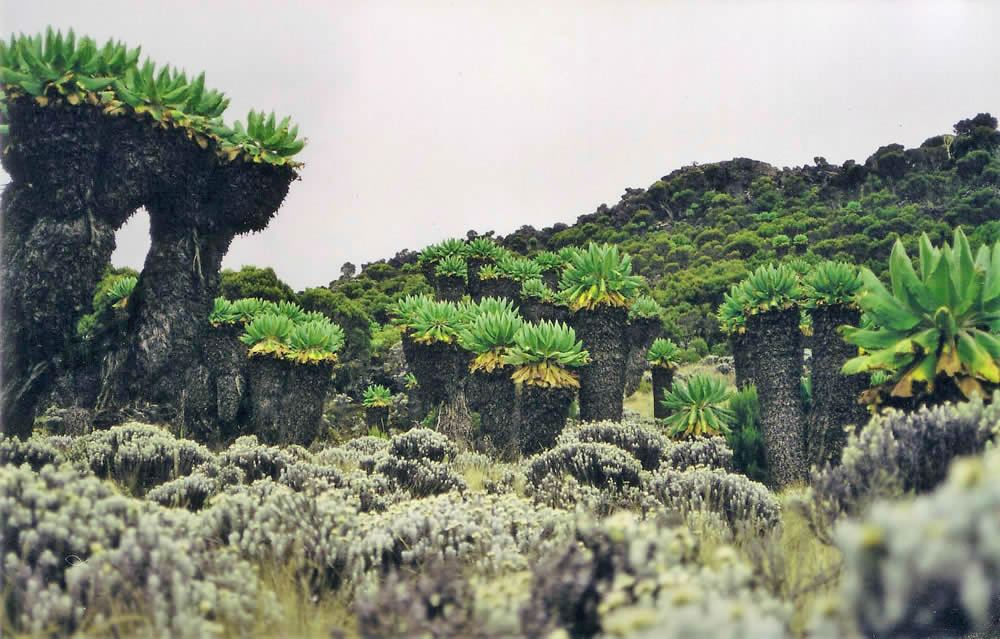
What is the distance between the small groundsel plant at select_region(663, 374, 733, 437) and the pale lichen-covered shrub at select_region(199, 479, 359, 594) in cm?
695

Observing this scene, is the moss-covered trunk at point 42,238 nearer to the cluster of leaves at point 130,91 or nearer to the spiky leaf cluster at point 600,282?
the cluster of leaves at point 130,91

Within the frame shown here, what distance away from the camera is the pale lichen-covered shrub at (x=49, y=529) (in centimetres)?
340

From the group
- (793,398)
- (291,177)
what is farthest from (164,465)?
(793,398)

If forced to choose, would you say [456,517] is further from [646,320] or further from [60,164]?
[646,320]

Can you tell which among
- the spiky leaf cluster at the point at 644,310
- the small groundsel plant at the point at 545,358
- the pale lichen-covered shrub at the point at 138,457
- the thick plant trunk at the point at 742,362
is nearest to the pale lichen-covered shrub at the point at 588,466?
the small groundsel plant at the point at 545,358

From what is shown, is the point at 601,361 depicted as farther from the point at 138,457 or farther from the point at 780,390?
the point at 138,457

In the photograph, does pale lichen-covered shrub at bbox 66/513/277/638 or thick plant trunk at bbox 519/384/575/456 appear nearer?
pale lichen-covered shrub at bbox 66/513/277/638

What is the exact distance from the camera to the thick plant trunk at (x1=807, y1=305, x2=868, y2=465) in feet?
31.9

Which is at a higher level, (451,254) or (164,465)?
(451,254)

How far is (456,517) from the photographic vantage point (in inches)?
193

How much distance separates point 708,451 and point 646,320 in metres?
13.0

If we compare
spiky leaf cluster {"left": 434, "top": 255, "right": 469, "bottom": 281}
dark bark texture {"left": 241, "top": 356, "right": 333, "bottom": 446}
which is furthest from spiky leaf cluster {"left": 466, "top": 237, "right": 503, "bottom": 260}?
dark bark texture {"left": 241, "top": 356, "right": 333, "bottom": 446}

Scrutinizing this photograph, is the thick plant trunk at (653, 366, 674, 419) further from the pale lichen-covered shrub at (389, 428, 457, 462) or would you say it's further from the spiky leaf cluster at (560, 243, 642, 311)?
the pale lichen-covered shrub at (389, 428, 457, 462)

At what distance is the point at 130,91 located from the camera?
340 inches
